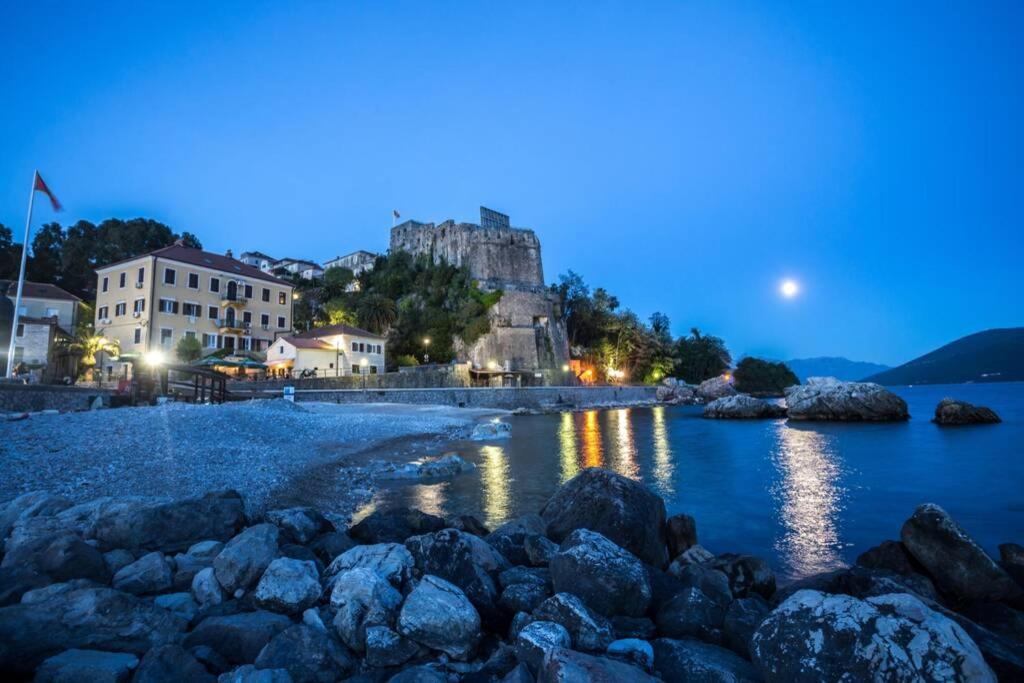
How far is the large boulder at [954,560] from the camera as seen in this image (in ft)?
17.9

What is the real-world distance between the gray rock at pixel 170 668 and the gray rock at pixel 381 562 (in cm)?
137

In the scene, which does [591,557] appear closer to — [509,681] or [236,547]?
[509,681]

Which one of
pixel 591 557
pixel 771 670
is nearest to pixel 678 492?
pixel 591 557

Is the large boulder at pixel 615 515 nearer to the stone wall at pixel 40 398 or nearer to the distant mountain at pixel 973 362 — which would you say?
the stone wall at pixel 40 398

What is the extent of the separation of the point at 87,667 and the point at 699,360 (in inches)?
4050

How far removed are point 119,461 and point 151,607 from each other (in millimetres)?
9566

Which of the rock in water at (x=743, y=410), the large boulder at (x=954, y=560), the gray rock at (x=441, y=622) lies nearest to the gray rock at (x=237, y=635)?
the gray rock at (x=441, y=622)

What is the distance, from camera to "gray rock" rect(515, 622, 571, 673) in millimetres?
3346

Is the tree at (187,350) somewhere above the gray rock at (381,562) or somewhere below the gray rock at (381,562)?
above

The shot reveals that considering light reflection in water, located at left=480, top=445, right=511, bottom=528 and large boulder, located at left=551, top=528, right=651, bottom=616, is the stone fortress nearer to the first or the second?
light reflection in water, located at left=480, top=445, right=511, bottom=528

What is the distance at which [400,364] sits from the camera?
205 feet

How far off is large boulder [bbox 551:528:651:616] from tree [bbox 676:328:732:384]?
95445mm

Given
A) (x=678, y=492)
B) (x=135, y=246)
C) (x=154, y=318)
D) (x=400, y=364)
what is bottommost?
(x=678, y=492)

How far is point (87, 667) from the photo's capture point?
3.18 metres
